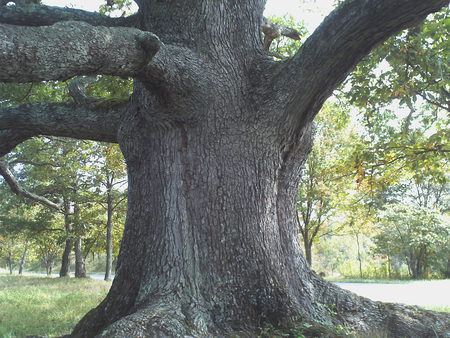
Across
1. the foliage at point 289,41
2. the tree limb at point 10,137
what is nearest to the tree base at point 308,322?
the tree limb at point 10,137

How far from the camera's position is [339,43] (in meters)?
3.37

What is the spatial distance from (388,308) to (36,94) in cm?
882

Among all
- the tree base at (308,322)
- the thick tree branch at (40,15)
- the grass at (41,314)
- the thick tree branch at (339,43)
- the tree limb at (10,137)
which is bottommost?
the grass at (41,314)

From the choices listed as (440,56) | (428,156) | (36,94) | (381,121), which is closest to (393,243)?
(381,121)

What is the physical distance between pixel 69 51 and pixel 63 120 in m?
2.28

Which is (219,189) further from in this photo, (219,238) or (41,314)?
(41,314)

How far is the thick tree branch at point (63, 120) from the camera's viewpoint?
15.1ft

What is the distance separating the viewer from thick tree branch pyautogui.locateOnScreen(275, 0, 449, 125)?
120 inches

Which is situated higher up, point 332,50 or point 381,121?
point 381,121

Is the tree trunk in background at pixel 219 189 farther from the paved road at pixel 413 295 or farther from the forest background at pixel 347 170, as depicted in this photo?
the paved road at pixel 413 295

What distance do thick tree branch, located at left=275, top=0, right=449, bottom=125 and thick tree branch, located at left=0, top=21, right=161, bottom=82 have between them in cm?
154

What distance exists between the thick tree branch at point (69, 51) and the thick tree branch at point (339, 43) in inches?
60.6

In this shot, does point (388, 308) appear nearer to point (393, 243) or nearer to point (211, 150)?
point (211, 150)

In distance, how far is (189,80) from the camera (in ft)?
12.9
